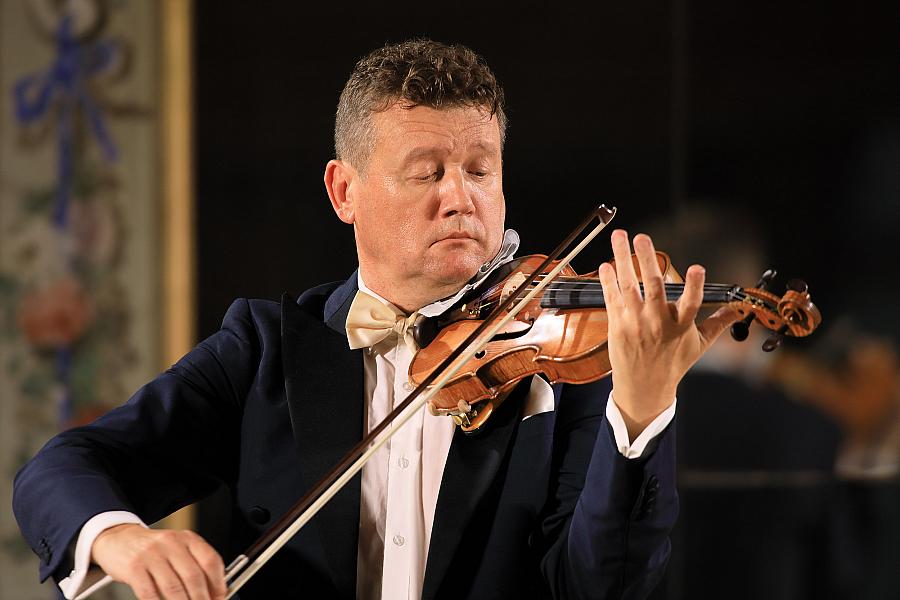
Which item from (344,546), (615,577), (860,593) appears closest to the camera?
(615,577)

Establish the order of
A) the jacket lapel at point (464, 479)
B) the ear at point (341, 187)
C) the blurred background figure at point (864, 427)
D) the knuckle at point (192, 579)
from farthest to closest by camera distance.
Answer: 1. the blurred background figure at point (864, 427)
2. the ear at point (341, 187)
3. the jacket lapel at point (464, 479)
4. the knuckle at point (192, 579)

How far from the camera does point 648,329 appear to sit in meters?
1.19

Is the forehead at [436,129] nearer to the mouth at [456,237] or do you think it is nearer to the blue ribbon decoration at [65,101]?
the mouth at [456,237]

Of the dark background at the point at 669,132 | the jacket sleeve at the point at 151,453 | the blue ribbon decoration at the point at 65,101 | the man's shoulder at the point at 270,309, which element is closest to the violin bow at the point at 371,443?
the jacket sleeve at the point at 151,453

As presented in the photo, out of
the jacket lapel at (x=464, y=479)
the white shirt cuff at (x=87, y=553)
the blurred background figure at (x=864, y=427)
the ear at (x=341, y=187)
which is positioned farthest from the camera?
the blurred background figure at (x=864, y=427)

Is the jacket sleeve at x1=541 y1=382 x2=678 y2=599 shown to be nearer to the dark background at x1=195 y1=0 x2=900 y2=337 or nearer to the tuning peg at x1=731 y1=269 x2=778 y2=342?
the tuning peg at x1=731 y1=269 x2=778 y2=342

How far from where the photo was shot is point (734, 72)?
2797mm

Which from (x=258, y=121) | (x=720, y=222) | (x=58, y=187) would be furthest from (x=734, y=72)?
(x=58, y=187)

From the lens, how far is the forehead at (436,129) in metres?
1.48

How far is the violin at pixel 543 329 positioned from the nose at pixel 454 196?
0.10 meters

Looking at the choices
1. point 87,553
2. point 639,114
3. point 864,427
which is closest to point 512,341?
point 87,553

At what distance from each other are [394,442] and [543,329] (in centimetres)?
27

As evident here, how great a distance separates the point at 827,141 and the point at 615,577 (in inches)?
70.3

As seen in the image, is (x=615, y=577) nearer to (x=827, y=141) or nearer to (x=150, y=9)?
(x=827, y=141)
